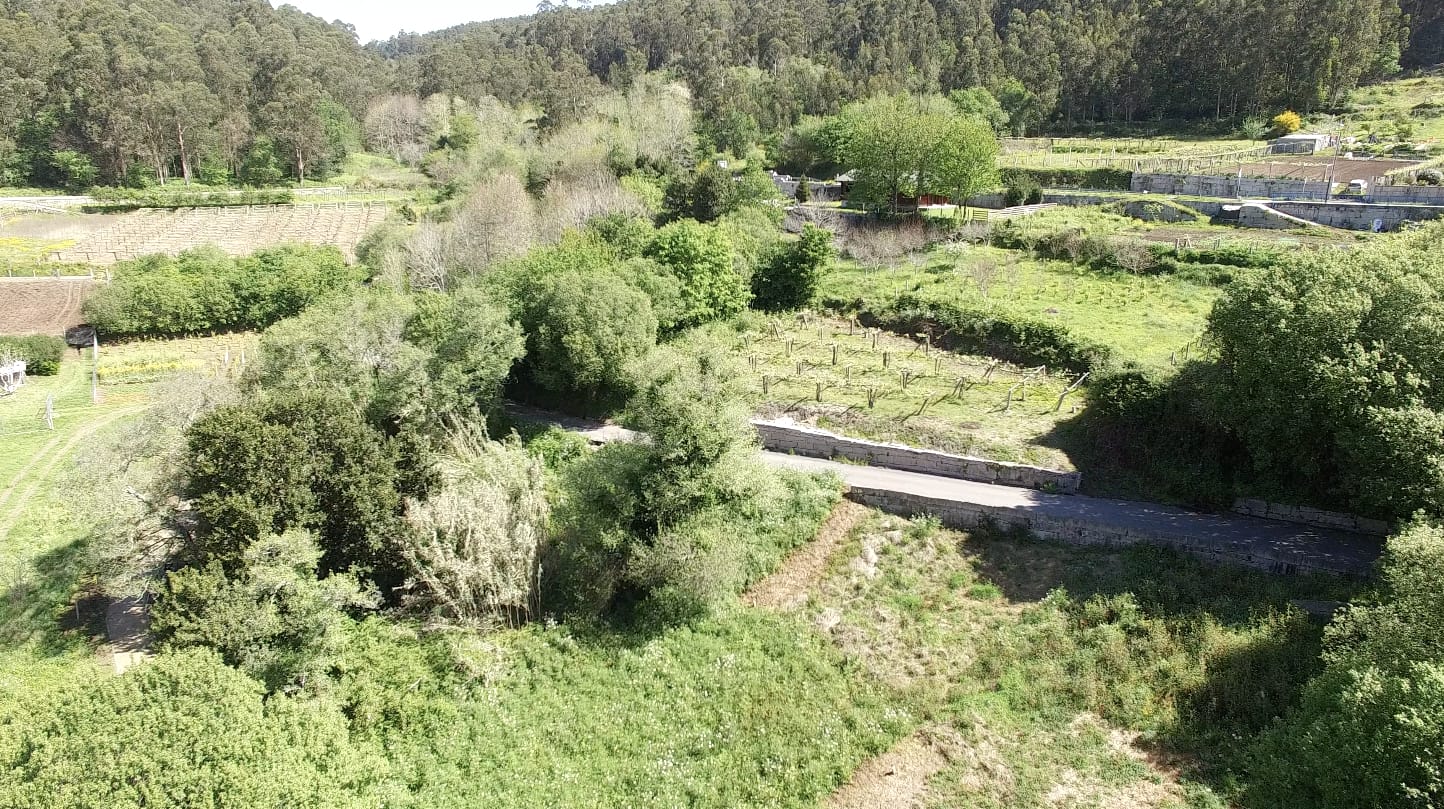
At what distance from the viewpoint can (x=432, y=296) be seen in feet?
91.6

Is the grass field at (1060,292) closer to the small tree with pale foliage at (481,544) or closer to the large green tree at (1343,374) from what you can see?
the large green tree at (1343,374)

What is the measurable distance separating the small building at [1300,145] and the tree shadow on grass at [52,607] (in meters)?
69.5

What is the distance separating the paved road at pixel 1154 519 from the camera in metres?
16.8

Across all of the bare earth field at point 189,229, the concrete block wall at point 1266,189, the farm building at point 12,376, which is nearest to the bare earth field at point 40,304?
the farm building at point 12,376

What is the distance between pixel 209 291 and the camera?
3888 centimetres

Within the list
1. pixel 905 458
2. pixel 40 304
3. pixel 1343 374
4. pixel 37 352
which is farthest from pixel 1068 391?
pixel 40 304

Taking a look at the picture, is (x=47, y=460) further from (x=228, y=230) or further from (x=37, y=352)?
(x=228, y=230)

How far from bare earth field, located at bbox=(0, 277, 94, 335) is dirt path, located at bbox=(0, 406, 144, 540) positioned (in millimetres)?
12429

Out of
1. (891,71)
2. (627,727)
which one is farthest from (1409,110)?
(627,727)

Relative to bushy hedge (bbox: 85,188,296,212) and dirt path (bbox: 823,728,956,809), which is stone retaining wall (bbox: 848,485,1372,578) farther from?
bushy hedge (bbox: 85,188,296,212)

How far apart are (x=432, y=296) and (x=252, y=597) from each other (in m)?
15.3

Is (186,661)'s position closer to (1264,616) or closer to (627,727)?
(627,727)

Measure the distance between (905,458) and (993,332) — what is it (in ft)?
31.3

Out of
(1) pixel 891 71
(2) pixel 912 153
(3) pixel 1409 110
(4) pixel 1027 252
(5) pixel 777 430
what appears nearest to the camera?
(5) pixel 777 430
